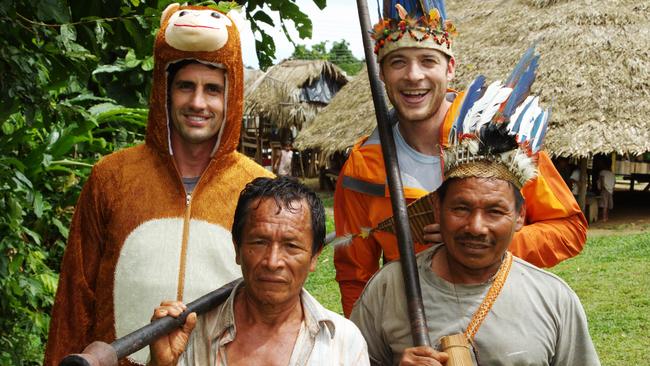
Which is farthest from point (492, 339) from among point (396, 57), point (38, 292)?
point (38, 292)

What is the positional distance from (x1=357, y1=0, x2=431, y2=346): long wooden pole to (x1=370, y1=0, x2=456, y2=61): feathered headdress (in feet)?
0.30

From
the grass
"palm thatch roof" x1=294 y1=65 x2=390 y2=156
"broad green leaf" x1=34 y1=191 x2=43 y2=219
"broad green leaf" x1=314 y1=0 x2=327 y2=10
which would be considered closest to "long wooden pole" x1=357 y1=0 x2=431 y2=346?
"broad green leaf" x1=314 y1=0 x2=327 y2=10

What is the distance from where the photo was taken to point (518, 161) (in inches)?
88.6

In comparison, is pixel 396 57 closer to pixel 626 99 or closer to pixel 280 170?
pixel 626 99

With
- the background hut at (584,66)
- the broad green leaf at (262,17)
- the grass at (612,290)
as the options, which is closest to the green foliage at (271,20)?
the broad green leaf at (262,17)

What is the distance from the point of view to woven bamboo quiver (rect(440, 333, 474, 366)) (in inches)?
78.5

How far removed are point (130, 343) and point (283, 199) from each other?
55 centimetres

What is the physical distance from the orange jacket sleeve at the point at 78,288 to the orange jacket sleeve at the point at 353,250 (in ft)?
2.96

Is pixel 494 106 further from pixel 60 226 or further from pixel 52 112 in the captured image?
pixel 60 226

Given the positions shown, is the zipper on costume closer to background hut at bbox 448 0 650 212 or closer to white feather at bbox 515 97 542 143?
white feather at bbox 515 97 542 143

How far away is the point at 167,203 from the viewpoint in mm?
2572

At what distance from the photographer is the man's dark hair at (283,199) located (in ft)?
6.68

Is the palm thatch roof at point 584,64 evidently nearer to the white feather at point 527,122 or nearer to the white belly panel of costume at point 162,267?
the white feather at point 527,122

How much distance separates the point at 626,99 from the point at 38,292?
1175 centimetres
